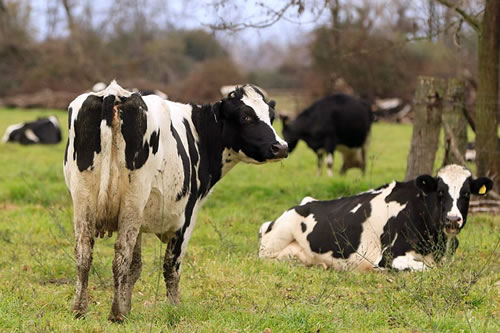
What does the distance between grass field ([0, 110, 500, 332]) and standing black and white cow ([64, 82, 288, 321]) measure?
0.33m

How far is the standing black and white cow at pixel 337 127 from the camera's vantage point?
16.5 m

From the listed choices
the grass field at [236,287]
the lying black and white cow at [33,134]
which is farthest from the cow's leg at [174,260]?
the lying black and white cow at [33,134]

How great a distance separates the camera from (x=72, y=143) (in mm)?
5156

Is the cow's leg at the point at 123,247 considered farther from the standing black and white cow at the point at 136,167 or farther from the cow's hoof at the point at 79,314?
the cow's hoof at the point at 79,314

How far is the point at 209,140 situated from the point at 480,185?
3164 millimetres

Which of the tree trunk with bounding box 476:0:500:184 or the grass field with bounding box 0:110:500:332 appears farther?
the tree trunk with bounding box 476:0:500:184

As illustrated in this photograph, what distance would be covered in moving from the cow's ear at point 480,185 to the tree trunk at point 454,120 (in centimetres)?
249

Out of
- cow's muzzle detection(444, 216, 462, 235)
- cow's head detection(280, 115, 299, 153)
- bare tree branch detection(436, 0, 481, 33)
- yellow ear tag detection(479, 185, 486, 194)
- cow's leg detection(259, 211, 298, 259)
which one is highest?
bare tree branch detection(436, 0, 481, 33)

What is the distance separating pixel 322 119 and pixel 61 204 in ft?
23.6

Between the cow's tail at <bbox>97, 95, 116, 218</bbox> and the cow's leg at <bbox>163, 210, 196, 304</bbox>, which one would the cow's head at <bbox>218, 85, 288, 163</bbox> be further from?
the cow's tail at <bbox>97, 95, 116, 218</bbox>

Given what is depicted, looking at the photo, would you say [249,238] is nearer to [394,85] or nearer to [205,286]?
[205,286]

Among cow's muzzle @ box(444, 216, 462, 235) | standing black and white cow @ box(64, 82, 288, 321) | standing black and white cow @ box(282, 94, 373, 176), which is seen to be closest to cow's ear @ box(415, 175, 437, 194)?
cow's muzzle @ box(444, 216, 462, 235)

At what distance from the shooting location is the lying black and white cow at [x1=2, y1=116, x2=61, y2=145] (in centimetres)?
2161

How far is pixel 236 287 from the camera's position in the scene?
261 inches
